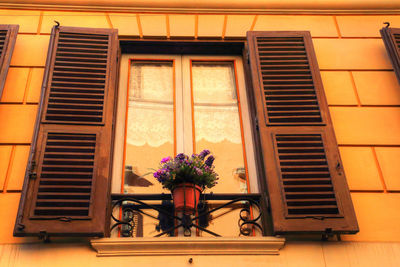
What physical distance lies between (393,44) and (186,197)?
281 centimetres

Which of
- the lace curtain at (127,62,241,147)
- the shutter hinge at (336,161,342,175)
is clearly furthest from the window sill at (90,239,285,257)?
the lace curtain at (127,62,241,147)

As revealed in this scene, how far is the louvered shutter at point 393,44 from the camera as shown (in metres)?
4.76

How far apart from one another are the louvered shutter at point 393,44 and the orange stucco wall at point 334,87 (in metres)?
0.21

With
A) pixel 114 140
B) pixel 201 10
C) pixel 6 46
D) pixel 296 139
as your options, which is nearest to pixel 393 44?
pixel 296 139

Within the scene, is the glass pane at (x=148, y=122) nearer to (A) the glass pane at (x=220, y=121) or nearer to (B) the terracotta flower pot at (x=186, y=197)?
(A) the glass pane at (x=220, y=121)

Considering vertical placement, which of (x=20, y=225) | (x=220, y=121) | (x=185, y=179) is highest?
(x=220, y=121)

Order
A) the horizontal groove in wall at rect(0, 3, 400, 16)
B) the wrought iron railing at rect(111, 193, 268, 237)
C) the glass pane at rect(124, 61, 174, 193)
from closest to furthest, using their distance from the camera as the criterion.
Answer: the wrought iron railing at rect(111, 193, 268, 237)
the glass pane at rect(124, 61, 174, 193)
the horizontal groove in wall at rect(0, 3, 400, 16)

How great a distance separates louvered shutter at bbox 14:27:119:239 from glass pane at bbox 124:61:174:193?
0.89 feet

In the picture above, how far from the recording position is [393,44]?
4902 mm

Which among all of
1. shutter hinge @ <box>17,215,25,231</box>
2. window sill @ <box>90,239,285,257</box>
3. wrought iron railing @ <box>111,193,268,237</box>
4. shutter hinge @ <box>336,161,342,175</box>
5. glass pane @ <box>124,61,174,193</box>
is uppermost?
glass pane @ <box>124,61,174,193</box>

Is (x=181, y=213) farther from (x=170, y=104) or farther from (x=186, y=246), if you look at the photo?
(x=170, y=104)

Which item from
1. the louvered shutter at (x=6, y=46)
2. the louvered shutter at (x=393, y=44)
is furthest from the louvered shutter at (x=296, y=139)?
the louvered shutter at (x=6, y=46)

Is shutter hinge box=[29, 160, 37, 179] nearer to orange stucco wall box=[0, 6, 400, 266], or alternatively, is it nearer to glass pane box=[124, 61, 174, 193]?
orange stucco wall box=[0, 6, 400, 266]

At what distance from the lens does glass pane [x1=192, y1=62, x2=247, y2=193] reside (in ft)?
14.6
